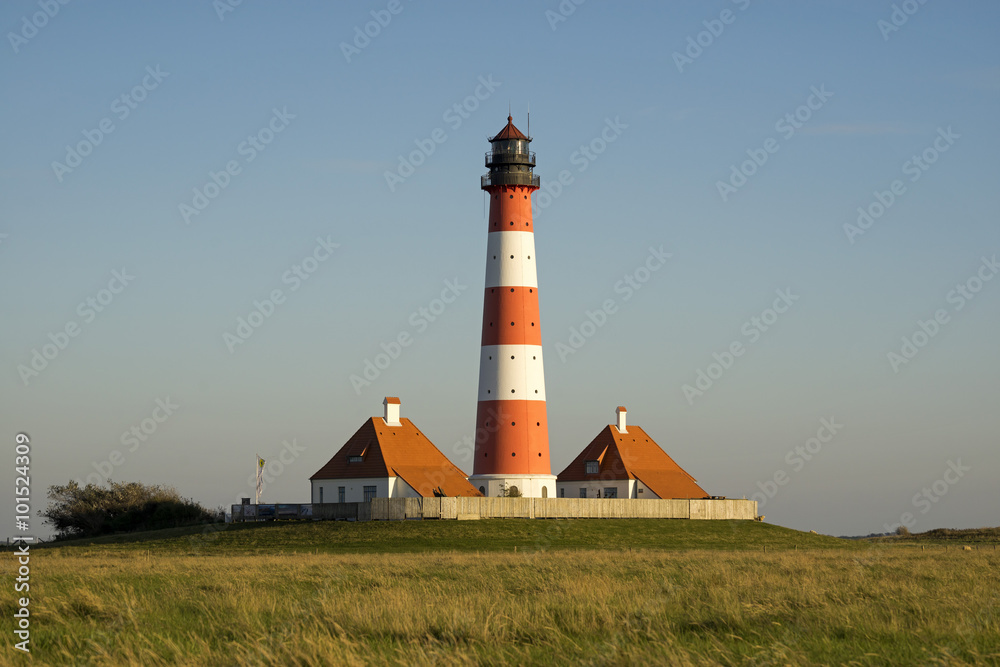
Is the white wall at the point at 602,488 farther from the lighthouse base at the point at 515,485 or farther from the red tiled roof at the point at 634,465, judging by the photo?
the lighthouse base at the point at 515,485

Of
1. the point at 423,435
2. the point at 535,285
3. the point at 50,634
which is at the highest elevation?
the point at 535,285

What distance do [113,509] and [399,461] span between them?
17.2 m

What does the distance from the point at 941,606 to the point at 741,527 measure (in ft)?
136

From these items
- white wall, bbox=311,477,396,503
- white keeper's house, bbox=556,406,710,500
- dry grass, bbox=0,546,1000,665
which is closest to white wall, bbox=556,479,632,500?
white keeper's house, bbox=556,406,710,500

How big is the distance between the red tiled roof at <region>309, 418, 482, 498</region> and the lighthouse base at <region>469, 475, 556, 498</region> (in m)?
1.12

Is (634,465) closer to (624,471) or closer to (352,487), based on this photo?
(624,471)

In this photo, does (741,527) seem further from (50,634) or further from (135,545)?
(50,634)

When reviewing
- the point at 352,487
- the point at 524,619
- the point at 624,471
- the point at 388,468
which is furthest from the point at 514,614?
the point at 624,471

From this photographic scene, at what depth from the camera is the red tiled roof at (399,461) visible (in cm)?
6031

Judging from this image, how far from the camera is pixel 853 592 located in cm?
1992

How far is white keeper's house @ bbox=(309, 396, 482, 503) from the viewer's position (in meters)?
60.1

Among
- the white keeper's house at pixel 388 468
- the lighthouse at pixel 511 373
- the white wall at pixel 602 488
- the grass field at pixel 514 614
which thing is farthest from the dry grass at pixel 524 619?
the white wall at pixel 602 488

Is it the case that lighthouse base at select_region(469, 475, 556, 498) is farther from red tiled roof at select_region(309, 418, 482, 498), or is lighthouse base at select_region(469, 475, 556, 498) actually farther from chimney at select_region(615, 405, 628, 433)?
chimney at select_region(615, 405, 628, 433)

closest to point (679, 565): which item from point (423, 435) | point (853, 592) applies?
point (853, 592)
